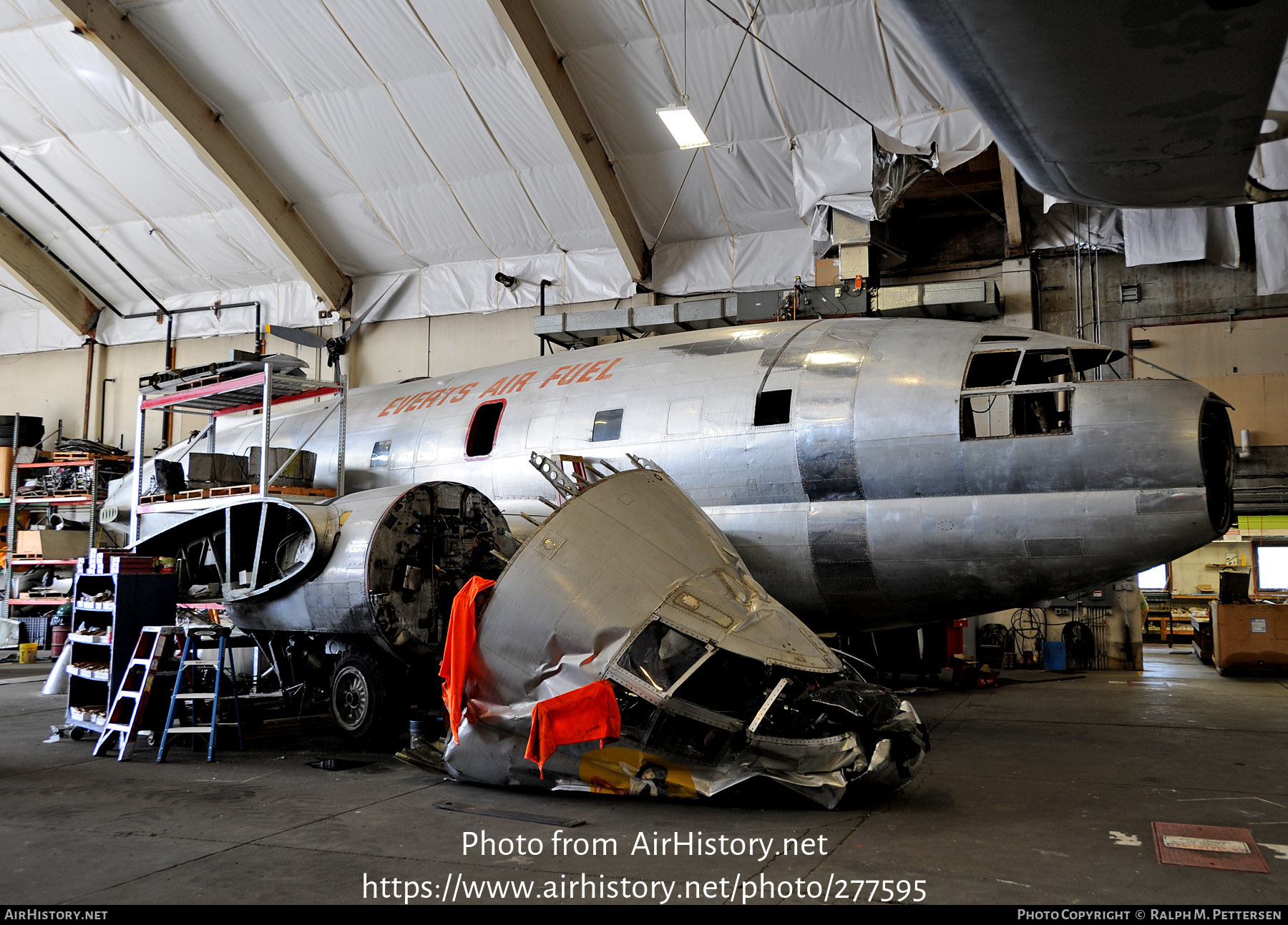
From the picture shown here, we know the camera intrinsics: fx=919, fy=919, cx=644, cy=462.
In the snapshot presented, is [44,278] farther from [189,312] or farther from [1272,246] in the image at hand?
[1272,246]

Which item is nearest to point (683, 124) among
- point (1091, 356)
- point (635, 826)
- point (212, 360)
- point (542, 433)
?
point (542, 433)

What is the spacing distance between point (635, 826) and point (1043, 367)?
725 centimetres

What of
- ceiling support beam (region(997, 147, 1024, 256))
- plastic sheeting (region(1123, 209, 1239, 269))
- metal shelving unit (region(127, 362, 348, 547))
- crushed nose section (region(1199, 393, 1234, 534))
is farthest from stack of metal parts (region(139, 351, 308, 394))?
plastic sheeting (region(1123, 209, 1239, 269))

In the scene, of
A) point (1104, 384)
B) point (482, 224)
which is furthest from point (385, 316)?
point (1104, 384)

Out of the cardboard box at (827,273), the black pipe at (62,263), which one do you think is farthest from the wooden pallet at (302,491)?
the black pipe at (62,263)

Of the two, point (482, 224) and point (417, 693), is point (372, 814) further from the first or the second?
point (482, 224)

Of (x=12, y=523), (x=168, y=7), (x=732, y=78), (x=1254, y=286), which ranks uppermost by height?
(x=168, y=7)

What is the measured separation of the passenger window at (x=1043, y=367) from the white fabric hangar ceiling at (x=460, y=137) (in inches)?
305

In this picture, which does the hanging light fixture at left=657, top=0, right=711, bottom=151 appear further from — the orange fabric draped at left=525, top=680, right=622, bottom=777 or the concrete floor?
the orange fabric draped at left=525, top=680, right=622, bottom=777

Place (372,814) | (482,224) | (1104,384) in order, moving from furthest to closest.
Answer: (482,224) → (1104,384) → (372,814)

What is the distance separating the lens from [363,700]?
9867 millimetres

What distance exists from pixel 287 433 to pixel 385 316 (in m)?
9.04

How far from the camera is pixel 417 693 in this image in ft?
34.1

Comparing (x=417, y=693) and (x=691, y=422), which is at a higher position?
(x=691, y=422)
